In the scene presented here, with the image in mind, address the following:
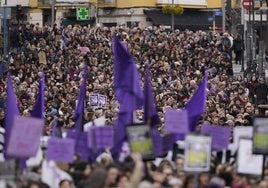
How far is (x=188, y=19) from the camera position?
64.4 m

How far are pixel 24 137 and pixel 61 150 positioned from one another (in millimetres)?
566

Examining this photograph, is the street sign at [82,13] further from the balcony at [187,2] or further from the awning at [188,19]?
the balcony at [187,2]

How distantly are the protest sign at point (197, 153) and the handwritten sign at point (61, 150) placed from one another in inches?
52.0

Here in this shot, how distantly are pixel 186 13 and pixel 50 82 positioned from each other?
31822 millimetres

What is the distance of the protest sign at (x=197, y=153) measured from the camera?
13914 mm

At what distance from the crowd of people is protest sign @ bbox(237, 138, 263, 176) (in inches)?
5.0

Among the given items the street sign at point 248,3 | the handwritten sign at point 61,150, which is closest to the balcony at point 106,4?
the street sign at point 248,3

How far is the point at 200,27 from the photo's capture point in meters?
63.4

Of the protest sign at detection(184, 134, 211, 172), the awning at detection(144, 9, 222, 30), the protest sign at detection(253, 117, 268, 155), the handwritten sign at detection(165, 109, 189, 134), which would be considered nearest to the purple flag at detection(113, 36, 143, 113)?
the handwritten sign at detection(165, 109, 189, 134)

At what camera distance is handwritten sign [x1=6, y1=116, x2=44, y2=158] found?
1391cm

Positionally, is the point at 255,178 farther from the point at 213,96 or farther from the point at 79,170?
the point at 213,96

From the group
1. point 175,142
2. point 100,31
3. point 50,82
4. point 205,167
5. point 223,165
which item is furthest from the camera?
point 100,31

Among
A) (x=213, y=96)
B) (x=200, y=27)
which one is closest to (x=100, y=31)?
(x=213, y=96)

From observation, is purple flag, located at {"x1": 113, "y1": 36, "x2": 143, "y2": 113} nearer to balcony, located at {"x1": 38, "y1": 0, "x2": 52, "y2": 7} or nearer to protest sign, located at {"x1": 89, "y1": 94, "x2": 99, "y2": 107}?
protest sign, located at {"x1": 89, "y1": 94, "x2": 99, "y2": 107}
